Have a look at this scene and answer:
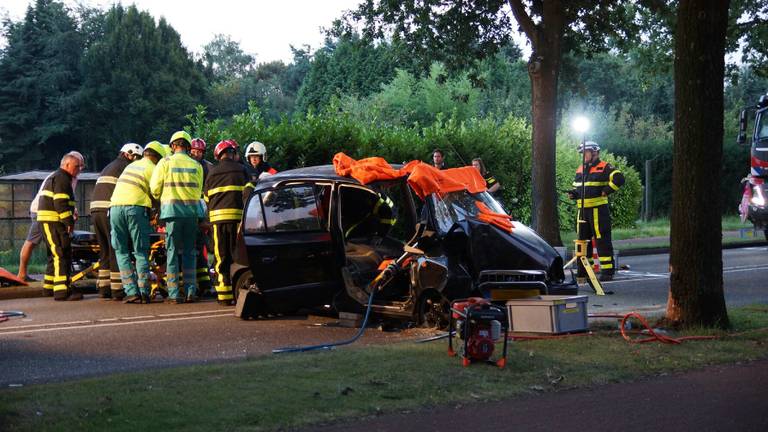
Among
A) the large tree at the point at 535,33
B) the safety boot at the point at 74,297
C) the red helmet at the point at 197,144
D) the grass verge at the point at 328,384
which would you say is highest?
the large tree at the point at 535,33

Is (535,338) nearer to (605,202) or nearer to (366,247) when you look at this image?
(366,247)

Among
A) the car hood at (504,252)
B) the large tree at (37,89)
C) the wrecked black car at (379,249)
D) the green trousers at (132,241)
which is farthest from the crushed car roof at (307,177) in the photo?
the large tree at (37,89)

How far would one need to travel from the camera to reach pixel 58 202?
14797 millimetres

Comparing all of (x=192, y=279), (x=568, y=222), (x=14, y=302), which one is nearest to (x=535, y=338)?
(x=192, y=279)

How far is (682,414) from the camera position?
7.18 m

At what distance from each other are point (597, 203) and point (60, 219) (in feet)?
26.9

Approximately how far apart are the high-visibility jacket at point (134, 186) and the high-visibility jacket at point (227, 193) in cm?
108

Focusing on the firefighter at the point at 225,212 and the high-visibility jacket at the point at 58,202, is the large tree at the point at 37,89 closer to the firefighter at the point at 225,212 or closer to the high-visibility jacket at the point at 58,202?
the high-visibility jacket at the point at 58,202

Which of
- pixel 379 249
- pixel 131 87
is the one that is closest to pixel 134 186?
pixel 379 249

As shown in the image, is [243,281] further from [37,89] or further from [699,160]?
[37,89]

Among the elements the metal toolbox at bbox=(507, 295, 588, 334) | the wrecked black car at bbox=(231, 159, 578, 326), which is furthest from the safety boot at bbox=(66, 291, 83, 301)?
the metal toolbox at bbox=(507, 295, 588, 334)

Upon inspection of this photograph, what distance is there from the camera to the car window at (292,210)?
12023 millimetres

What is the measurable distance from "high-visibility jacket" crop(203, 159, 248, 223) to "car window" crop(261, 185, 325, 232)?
1.58m

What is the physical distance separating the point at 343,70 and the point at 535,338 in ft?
136
